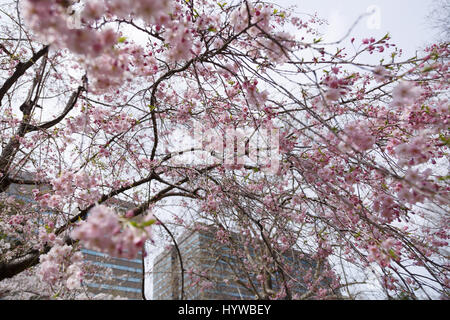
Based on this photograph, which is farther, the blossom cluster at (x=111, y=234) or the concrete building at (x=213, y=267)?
the concrete building at (x=213, y=267)

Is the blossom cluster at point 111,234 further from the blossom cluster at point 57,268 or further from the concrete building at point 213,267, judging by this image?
the concrete building at point 213,267

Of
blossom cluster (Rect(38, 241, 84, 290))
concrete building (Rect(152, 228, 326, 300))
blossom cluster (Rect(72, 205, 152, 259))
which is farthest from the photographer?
concrete building (Rect(152, 228, 326, 300))

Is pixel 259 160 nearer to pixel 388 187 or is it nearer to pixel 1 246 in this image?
pixel 388 187

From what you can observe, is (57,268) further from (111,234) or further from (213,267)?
(213,267)

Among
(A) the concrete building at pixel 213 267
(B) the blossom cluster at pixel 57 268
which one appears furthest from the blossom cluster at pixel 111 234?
(A) the concrete building at pixel 213 267

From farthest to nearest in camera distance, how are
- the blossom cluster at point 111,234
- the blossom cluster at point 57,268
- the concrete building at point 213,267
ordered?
the concrete building at point 213,267 < the blossom cluster at point 57,268 < the blossom cluster at point 111,234

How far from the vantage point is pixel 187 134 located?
3.87 m

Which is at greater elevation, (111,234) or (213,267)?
(111,234)

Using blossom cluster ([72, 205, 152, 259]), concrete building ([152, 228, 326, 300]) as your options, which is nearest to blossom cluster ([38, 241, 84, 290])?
blossom cluster ([72, 205, 152, 259])

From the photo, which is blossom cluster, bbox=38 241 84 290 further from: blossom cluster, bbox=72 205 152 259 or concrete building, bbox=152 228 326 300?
concrete building, bbox=152 228 326 300

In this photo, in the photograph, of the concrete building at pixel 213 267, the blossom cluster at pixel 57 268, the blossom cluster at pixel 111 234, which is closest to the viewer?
the blossom cluster at pixel 111 234

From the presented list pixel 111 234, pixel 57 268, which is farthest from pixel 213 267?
pixel 111 234
